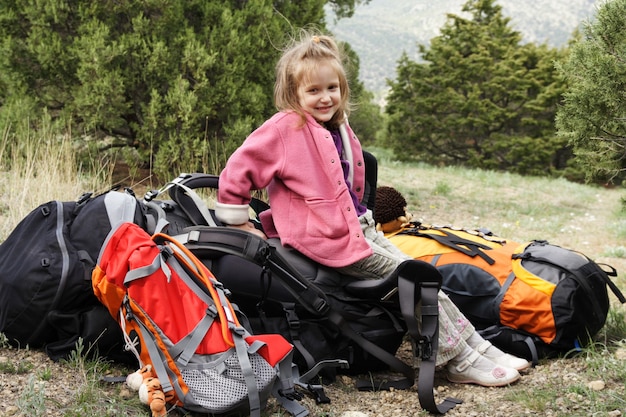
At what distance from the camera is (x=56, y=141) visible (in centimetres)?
649

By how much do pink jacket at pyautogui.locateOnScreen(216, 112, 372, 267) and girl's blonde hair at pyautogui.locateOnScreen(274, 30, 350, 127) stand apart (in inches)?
4.9

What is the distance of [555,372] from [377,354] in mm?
885

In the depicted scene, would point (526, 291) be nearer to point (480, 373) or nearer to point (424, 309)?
point (480, 373)

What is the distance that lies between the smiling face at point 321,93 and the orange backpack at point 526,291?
1024 mm

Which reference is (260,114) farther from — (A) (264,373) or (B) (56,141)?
(A) (264,373)

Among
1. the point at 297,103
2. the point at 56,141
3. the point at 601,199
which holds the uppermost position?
the point at 297,103

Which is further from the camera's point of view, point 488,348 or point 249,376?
A: point 488,348

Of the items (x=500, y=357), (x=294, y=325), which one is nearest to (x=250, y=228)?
(x=294, y=325)

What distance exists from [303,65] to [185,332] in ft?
4.69

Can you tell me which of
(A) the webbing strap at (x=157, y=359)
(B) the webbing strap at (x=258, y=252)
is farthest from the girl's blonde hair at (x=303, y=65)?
(A) the webbing strap at (x=157, y=359)

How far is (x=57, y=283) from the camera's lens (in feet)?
8.91

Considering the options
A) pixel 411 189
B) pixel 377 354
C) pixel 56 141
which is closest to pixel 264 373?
pixel 377 354

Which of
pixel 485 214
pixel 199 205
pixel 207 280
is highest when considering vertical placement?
pixel 199 205

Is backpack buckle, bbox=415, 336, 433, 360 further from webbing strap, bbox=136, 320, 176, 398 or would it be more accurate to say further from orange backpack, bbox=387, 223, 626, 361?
webbing strap, bbox=136, 320, 176, 398
